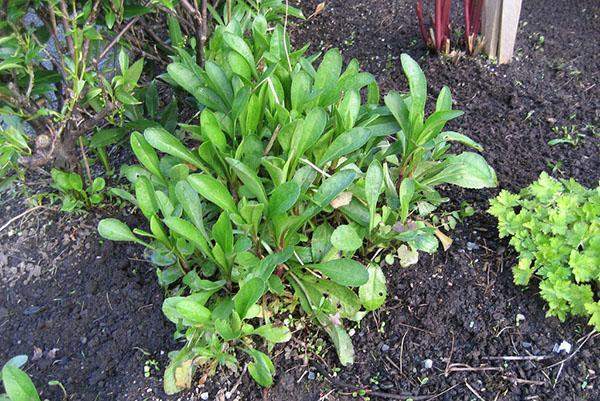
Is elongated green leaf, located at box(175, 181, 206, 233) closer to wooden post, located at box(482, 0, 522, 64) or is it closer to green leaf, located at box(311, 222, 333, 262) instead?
green leaf, located at box(311, 222, 333, 262)

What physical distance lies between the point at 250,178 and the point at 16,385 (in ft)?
2.63

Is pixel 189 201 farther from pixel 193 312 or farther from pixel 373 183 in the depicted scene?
pixel 373 183

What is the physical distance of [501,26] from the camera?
2309mm

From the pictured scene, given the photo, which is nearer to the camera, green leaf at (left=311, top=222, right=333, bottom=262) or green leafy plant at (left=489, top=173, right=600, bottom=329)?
green leafy plant at (left=489, top=173, right=600, bottom=329)

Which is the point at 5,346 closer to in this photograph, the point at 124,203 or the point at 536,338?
the point at 124,203

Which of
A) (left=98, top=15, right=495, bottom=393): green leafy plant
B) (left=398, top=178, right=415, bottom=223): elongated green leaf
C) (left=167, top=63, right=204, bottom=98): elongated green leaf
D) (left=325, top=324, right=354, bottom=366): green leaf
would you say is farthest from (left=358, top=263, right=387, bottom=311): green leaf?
(left=167, top=63, right=204, bottom=98): elongated green leaf

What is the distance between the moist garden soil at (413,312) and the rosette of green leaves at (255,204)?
10 centimetres

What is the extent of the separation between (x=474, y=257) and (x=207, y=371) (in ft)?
2.90

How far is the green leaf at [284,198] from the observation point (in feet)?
4.79

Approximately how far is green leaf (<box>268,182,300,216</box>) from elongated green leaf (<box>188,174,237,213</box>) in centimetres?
13

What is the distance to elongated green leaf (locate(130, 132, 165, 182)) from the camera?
5.63ft

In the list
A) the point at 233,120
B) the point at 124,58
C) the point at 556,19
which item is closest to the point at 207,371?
the point at 233,120

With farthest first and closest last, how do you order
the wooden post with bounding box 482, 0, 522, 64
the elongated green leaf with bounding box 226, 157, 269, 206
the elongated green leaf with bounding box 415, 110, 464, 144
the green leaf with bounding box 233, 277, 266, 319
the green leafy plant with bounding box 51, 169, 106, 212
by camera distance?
the wooden post with bounding box 482, 0, 522, 64
the green leafy plant with bounding box 51, 169, 106, 212
the elongated green leaf with bounding box 415, 110, 464, 144
the elongated green leaf with bounding box 226, 157, 269, 206
the green leaf with bounding box 233, 277, 266, 319

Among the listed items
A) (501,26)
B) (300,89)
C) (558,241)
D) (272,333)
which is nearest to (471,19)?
(501,26)
